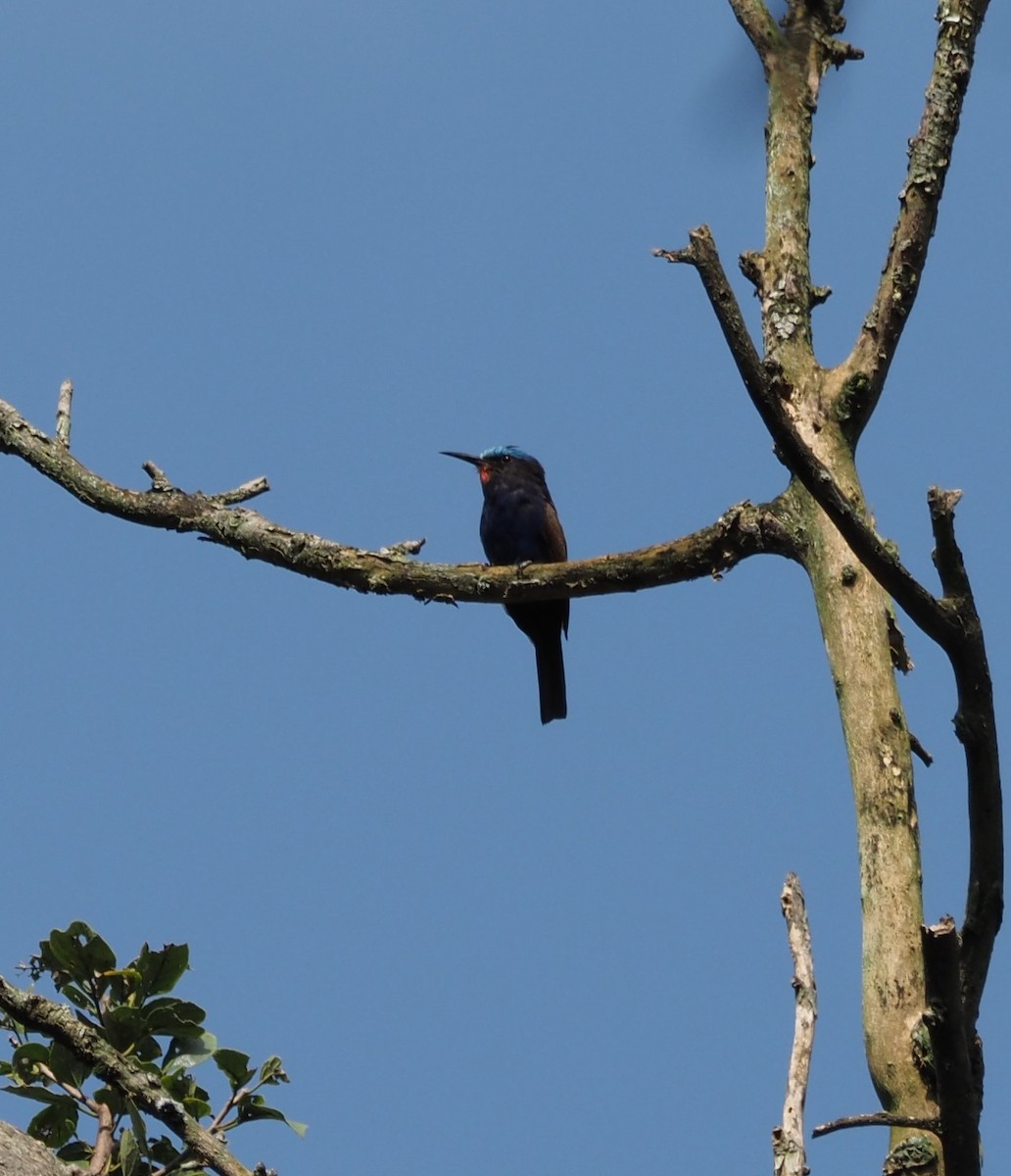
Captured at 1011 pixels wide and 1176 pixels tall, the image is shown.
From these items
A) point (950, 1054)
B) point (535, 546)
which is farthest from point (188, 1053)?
point (535, 546)

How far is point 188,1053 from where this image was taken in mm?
3699

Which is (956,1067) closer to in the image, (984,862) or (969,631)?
(984,862)

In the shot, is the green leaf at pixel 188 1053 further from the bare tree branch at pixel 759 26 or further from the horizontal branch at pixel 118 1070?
the bare tree branch at pixel 759 26

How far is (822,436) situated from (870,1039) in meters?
1.68

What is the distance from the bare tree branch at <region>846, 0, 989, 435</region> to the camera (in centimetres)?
433

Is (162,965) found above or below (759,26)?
below

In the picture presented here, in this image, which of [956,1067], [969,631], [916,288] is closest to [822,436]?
[916,288]

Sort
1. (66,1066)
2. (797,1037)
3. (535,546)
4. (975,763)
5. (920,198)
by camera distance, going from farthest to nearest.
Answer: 1. (535,546)
2. (920,198)
3. (66,1066)
4. (797,1037)
5. (975,763)

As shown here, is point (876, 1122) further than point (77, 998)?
No

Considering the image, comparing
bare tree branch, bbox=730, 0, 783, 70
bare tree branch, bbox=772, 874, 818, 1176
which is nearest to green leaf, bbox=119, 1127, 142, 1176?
bare tree branch, bbox=772, 874, 818, 1176

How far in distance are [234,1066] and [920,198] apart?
3154 millimetres

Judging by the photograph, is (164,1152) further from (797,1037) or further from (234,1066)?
(797,1037)

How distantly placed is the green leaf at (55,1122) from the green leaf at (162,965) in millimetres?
318

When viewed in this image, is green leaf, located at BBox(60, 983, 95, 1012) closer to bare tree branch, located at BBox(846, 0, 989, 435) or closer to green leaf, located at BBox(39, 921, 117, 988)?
green leaf, located at BBox(39, 921, 117, 988)
